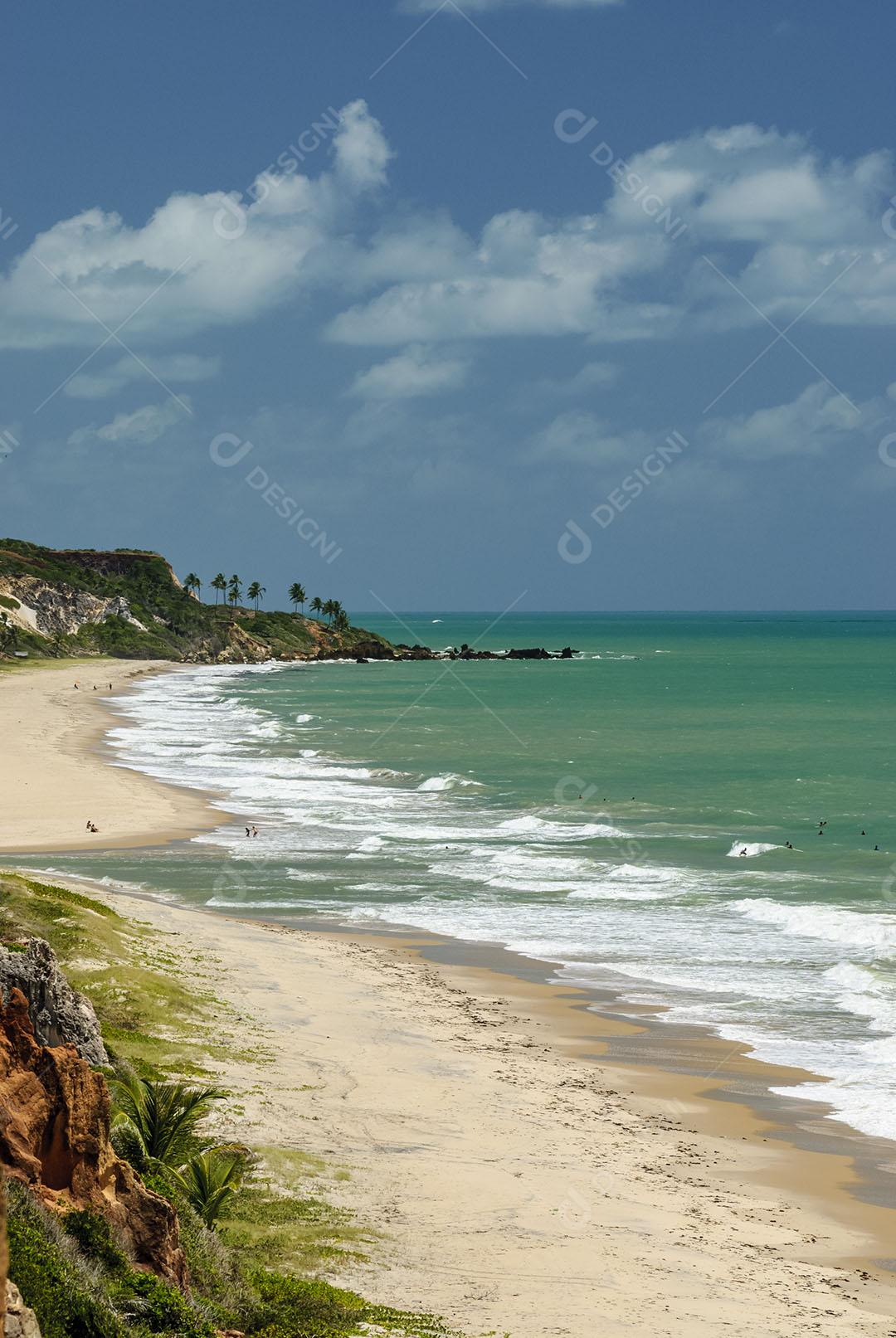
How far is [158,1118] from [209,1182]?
3.87 feet

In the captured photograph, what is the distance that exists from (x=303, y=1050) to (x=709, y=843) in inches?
1048

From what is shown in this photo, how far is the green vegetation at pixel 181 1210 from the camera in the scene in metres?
9.72

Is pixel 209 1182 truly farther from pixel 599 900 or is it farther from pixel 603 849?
pixel 603 849

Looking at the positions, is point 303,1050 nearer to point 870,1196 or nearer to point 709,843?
point 870,1196

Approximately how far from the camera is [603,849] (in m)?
43.2

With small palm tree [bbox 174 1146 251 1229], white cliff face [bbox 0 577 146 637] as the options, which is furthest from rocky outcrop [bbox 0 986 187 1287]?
white cliff face [bbox 0 577 146 637]

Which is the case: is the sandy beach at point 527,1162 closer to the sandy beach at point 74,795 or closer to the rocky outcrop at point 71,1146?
the rocky outcrop at point 71,1146

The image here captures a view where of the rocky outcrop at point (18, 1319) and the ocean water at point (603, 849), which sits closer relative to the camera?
the rocky outcrop at point (18, 1319)

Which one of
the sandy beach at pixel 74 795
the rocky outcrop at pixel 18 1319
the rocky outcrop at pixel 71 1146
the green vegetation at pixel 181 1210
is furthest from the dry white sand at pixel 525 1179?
the sandy beach at pixel 74 795

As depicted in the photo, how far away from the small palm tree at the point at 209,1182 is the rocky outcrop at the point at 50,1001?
1.94 meters

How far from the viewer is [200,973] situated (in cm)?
2519

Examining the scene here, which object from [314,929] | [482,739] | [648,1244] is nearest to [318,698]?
[482,739]

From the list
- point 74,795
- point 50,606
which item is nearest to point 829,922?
point 74,795

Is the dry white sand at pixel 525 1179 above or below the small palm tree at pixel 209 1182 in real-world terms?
below
